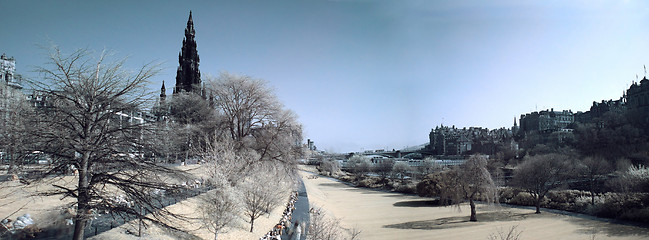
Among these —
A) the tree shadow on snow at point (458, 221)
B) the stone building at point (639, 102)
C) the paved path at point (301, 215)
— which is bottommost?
the tree shadow on snow at point (458, 221)

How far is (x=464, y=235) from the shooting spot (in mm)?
16781

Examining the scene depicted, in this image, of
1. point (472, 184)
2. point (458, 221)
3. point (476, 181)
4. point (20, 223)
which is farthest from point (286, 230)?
point (472, 184)

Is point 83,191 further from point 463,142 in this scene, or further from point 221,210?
point 463,142

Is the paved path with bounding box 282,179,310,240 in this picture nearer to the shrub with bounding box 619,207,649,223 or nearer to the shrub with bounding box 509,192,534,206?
the shrub with bounding box 509,192,534,206

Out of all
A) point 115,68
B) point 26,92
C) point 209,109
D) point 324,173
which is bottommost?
point 324,173

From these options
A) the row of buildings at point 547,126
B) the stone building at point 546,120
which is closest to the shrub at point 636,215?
the row of buildings at point 547,126

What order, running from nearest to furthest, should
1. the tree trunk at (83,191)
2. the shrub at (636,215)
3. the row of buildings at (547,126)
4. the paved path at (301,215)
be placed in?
the tree trunk at (83,191) < the paved path at (301,215) < the shrub at (636,215) < the row of buildings at (547,126)

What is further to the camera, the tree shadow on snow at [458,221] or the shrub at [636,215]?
the shrub at [636,215]

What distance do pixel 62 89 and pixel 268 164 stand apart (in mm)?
17100

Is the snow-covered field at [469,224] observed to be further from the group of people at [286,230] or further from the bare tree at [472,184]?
the group of people at [286,230]

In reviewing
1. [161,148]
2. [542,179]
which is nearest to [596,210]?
[542,179]

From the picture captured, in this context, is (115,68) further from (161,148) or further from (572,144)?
(572,144)

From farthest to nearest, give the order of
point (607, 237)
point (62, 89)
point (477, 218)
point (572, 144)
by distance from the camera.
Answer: point (572, 144) → point (477, 218) → point (607, 237) → point (62, 89)

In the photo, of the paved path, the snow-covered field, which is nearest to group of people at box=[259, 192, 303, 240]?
the paved path
